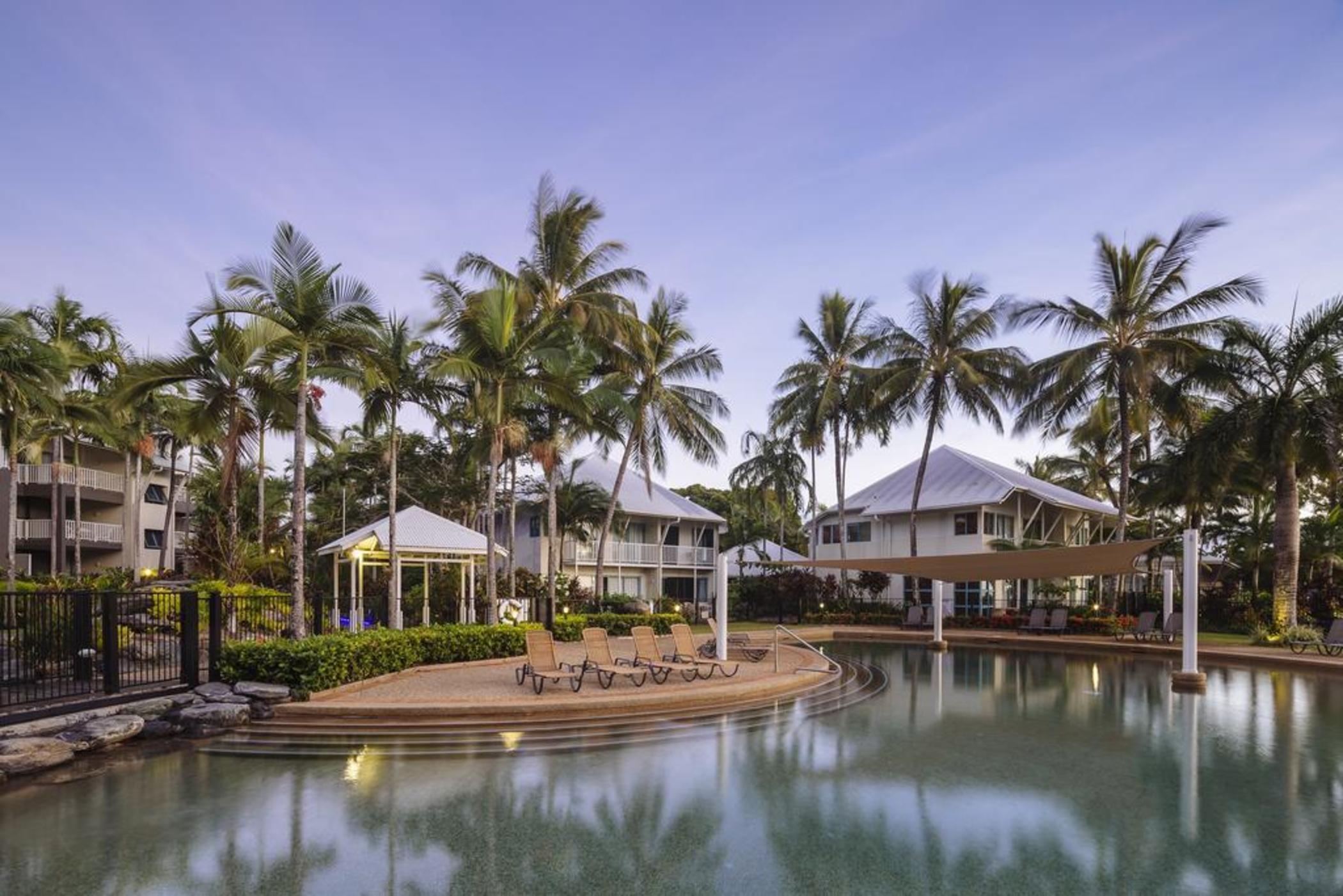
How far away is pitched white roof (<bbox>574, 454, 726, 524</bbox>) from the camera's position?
1334 inches

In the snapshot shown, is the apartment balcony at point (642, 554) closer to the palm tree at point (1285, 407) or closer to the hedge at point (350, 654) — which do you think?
the hedge at point (350, 654)

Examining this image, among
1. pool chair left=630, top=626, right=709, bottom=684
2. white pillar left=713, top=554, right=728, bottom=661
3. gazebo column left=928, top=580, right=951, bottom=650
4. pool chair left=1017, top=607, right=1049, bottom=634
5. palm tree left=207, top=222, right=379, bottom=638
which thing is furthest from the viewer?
pool chair left=1017, top=607, right=1049, bottom=634

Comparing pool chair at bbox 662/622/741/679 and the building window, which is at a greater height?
the building window

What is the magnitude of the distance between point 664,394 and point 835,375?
8.88m

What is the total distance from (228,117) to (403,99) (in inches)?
117

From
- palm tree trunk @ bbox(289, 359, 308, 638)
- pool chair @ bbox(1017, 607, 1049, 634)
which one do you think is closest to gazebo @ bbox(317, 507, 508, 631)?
palm tree trunk @ bbox(289, 359, 308, 638)

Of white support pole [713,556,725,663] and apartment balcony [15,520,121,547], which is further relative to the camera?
apartment balcony [15,520,121,547]

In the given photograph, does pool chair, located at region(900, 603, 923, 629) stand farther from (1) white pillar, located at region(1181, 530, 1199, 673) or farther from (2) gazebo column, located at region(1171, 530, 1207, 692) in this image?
(1) white pillar, located at region(1181, 530, 1199, 673)

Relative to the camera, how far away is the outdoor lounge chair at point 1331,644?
1877 cm

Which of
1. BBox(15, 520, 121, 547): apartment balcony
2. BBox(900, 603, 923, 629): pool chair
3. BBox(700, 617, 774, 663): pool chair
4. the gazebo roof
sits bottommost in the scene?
BBox(900, 603, 923, 629): pool chair

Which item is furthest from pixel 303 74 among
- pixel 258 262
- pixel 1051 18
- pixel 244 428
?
pixel 1051 18

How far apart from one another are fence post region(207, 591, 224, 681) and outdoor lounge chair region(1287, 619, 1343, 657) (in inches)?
904

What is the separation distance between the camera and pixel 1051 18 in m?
12.4

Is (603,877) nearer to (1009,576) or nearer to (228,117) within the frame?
(228,117)
